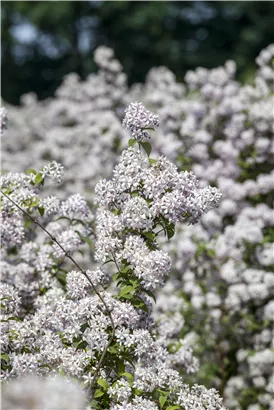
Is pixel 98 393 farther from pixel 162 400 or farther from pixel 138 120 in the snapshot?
pixel 138 120

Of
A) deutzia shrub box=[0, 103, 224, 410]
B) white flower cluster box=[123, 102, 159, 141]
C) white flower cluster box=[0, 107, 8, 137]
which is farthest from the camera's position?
white flower cluster box=[0, 107, 8, 137]

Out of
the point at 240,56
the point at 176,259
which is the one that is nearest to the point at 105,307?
the point at 176,259

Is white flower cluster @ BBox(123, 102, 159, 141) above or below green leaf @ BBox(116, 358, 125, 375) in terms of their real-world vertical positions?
above

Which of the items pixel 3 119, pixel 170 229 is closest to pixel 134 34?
pixel 3 119

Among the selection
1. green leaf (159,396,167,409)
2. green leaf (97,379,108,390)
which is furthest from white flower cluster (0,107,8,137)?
green leaf (159,396,167,409)

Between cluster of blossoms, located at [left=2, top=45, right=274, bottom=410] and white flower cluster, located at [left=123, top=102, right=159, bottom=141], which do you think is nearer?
cluster of blossoms, located at [left=2, top=45, right=274, bottom=410]

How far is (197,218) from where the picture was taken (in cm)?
347

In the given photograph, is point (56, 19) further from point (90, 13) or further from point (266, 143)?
point (266, 143)

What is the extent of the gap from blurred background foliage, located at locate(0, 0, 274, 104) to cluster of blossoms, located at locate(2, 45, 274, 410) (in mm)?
14127

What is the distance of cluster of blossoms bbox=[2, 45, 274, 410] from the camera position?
3.47 metres

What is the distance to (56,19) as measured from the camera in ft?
79.3

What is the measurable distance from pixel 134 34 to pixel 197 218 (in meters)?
22.7

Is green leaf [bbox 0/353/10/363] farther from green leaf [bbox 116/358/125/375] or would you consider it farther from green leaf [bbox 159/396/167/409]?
green leaf [bbox 159/396/167/409]

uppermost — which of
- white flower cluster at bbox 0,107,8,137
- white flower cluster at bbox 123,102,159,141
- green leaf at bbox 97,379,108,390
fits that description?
white flower cluster at bbox 0,107,8,137
